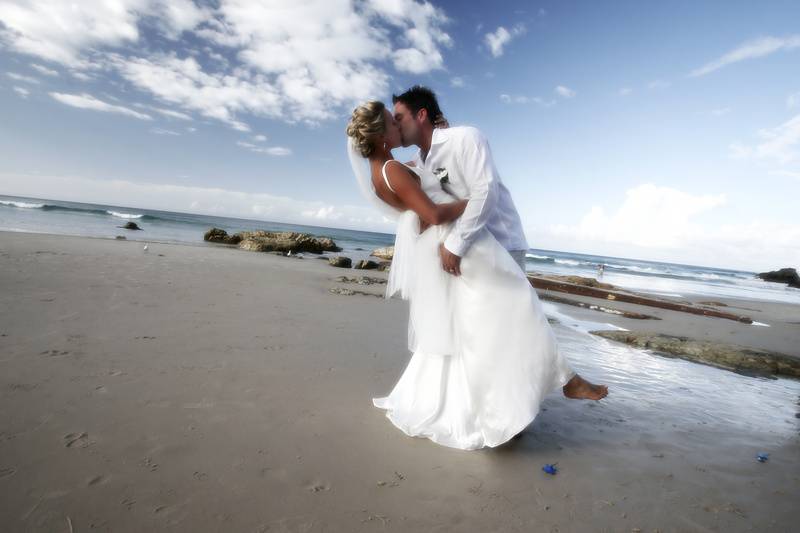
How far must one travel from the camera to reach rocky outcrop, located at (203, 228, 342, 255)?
1864 cm

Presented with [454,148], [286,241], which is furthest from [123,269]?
[286,241]

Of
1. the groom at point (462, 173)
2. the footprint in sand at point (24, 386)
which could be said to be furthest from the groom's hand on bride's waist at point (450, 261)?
the footprint in sand at point (24, 386)

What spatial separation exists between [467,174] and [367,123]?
739 mm

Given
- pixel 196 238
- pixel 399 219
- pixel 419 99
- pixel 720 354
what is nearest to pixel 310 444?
pixel 399 219

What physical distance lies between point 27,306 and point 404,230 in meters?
4.63

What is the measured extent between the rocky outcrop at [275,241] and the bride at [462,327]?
1557 centimetres

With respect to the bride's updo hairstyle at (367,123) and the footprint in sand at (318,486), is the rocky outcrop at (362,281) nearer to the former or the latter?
the bride's updo hairstyle at (367,123)

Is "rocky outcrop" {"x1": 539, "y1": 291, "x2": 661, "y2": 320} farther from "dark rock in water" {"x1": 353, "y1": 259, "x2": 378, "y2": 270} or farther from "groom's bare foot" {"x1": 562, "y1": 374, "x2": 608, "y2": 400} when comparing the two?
"groom's bare foot" {"x1": 562, "y1": 374, "x2": 608, "y2": 400}

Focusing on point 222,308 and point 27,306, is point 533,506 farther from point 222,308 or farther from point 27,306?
point 27,306

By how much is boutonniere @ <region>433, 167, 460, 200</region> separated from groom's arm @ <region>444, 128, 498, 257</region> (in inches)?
5.7

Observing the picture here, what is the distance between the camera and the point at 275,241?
62.8 feet

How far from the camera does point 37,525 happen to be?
157 centimetres

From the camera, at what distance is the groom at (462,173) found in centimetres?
256

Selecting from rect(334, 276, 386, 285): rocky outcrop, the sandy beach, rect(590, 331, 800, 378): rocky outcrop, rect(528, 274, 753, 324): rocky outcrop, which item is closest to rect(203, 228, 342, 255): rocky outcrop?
rect(334, 276, 386, 285): rocky outcrop
